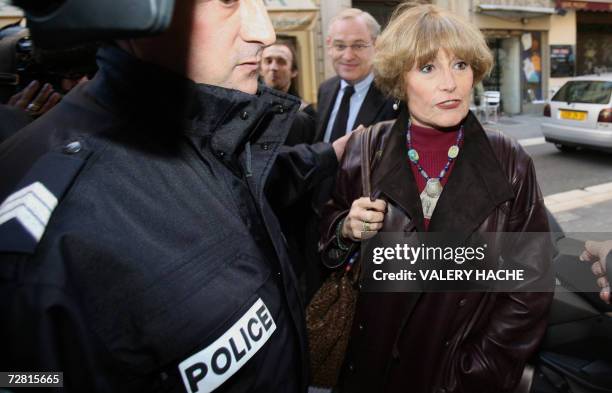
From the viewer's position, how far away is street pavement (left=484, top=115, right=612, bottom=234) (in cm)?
528

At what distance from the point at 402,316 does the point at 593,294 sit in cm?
102

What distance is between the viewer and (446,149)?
5.86 ft

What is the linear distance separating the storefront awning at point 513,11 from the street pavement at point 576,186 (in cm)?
628

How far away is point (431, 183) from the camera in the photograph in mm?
1747

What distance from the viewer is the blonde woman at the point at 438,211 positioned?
5.21 ft

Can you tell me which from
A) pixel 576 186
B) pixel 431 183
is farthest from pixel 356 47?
pixel 576 186

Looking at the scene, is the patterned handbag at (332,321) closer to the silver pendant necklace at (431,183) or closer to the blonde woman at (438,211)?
the blonde woman at (438,211)

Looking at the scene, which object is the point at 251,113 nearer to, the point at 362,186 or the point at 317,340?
the point at 362,186

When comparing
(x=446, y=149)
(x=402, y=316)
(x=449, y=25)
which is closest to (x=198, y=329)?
(x=402, y=316)

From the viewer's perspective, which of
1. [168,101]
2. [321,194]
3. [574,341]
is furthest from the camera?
[321,194]

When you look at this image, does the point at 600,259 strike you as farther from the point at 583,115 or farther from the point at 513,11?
the point at 513,11

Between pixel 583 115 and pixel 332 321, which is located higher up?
pixel 583 115

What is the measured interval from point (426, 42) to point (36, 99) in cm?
155

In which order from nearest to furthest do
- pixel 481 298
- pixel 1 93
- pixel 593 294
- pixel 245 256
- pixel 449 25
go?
pixel 245 256, pixel 481 298, pixel 449 25, pixel 1 93, pixel 593 294
